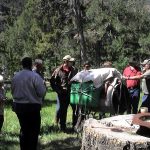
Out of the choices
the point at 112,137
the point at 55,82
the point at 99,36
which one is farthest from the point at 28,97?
the point at 99,36

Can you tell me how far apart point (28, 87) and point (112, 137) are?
8.15 ft

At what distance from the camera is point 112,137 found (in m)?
5.87

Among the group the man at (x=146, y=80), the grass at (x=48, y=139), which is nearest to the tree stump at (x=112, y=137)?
the grass at (x=48, y=139)

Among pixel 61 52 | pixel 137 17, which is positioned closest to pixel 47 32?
pixel 61 52

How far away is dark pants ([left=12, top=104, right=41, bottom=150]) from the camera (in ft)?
26.2

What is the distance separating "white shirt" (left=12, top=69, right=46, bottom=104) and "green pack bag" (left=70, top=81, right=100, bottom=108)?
6.36ft

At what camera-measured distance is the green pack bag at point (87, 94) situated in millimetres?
9742

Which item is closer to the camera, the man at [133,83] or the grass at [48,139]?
the grass at [48,139]

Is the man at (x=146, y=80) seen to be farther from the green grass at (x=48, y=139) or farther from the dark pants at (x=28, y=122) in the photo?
the dark pants at (x=28, y=122)

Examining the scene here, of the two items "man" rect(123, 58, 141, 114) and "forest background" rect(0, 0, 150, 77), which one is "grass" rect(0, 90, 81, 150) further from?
"forest background" rect(0, 0, 150, 77)

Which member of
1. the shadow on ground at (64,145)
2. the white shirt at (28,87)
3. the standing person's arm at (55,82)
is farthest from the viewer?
the standing person's arm at (55,82)

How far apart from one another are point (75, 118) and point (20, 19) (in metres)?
55.3

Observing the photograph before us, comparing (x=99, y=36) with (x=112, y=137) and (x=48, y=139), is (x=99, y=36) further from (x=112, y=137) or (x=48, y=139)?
(x=112, y=137)

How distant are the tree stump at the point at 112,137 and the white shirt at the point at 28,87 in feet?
4.56
